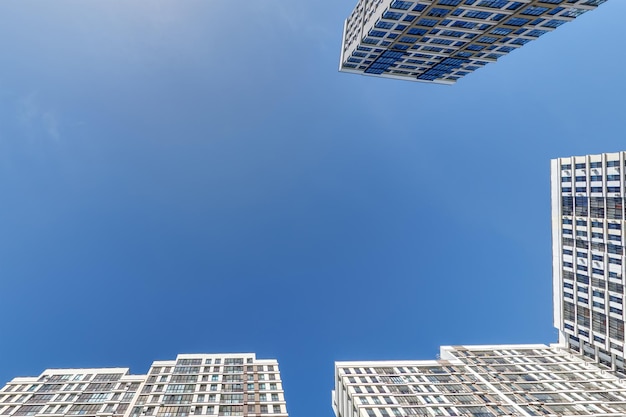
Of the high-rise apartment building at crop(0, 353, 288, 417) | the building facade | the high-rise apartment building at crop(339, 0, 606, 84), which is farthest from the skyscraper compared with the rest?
the high-rise apartment building at crop(339, 0, 606, 84)

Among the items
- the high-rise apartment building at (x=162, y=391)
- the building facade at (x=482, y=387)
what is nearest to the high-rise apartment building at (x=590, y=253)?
the building facade at (x=482, y=387)

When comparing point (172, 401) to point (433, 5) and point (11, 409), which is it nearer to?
point (11, 409)

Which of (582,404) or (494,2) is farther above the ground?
(494,2)

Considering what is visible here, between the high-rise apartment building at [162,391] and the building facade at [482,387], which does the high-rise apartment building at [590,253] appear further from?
the high-rise apartment building at [162,391]

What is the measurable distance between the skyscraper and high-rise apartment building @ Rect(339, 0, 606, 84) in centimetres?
3367

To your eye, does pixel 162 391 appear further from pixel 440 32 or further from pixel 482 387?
pixel 440 32

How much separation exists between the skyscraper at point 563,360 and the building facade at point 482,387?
0.20 metres

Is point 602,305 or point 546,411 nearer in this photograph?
point 546,411

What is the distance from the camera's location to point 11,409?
2717 inches

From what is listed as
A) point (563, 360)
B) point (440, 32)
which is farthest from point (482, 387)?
point (440, 32)

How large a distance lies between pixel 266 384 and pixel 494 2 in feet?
277

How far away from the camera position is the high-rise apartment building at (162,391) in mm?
67125

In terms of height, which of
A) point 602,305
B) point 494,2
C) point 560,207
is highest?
point 494,2

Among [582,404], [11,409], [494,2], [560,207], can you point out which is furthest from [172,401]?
[560,207]
